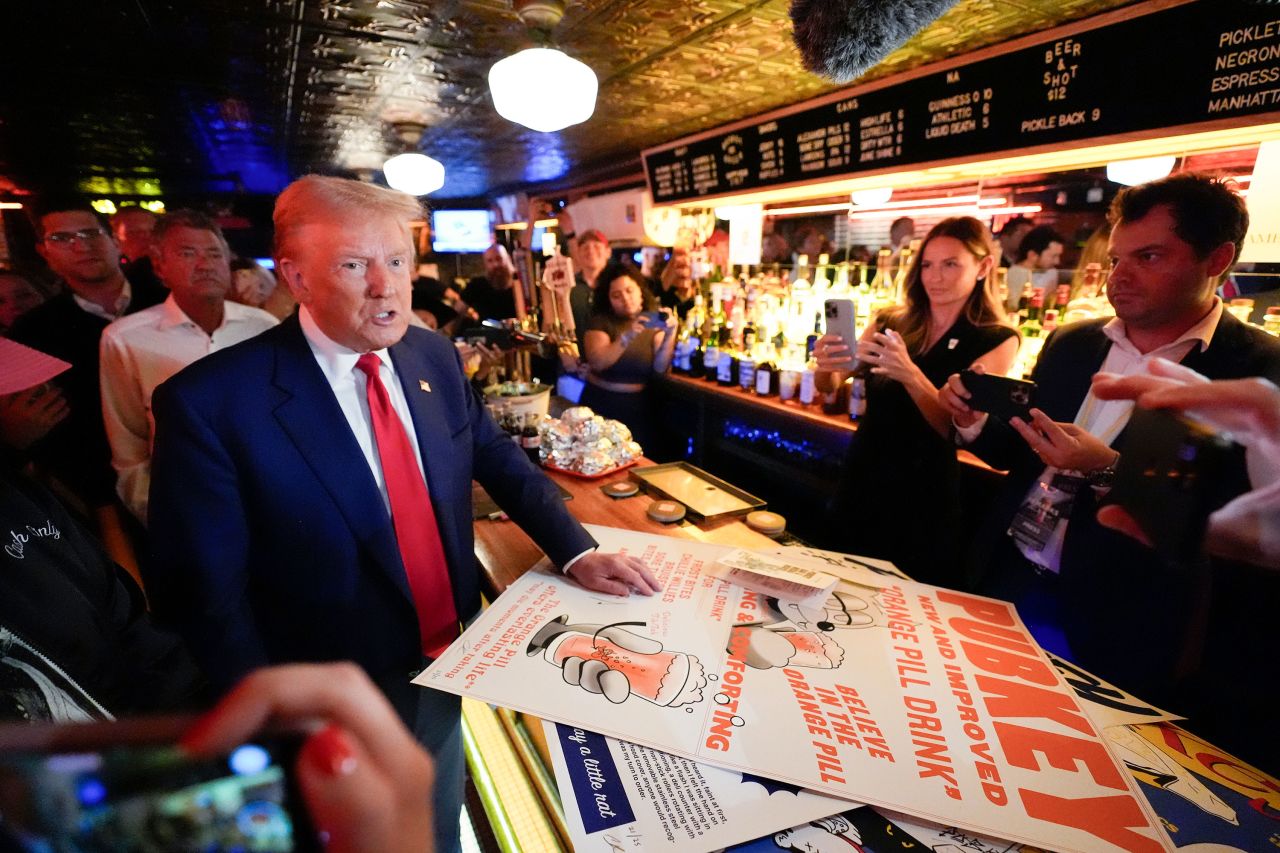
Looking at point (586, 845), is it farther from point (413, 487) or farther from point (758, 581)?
point (413, 487)

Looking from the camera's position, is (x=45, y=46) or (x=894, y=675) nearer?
(x=894, y=675)

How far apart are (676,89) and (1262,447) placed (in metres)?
3.30

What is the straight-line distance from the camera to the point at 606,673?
3.33ft

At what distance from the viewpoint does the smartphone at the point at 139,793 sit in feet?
0.88

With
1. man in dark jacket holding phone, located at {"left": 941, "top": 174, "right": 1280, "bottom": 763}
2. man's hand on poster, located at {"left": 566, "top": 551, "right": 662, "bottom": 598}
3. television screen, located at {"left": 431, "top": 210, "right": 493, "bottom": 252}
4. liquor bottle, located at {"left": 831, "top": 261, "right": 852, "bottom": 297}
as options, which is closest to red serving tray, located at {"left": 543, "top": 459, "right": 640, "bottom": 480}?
man's hand on poster, located at {"left": 566, "top": 551, "right": 662, "bottom": 598}

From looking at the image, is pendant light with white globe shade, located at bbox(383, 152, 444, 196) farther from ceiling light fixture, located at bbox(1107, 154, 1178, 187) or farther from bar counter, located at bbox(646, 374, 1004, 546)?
ceiling light fixture, located at bbox(1107, 154, 1178, 187)

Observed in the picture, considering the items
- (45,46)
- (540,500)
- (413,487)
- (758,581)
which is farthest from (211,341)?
(758,581)

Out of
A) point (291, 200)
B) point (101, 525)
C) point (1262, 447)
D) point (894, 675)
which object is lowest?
point (101, 525)

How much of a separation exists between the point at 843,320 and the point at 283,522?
219 cm

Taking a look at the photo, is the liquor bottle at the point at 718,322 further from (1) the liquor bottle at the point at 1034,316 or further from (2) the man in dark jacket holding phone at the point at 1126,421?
(2) the man in dark jacket holding phone at the point at 1126,421

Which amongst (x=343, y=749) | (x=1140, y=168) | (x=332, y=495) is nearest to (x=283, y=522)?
(x=332, y=495)

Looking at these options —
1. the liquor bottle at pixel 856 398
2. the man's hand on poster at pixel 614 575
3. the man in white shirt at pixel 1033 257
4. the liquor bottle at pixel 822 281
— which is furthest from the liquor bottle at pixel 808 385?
the man's hand on poster at pixel 614 575

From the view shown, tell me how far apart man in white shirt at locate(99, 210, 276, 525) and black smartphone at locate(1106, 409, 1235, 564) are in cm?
308

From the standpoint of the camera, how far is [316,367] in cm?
138
